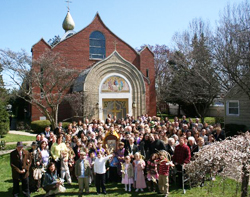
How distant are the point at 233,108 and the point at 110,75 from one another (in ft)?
34.1

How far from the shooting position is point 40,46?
2320 cm

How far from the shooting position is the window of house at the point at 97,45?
25766 millimetres

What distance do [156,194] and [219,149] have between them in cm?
345

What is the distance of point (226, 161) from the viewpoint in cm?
488

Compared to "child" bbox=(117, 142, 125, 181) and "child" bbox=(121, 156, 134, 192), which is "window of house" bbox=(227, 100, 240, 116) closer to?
"child" bbox=(117, 142, 125, 181)

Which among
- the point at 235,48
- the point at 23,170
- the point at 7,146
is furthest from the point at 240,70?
the point at 7,146

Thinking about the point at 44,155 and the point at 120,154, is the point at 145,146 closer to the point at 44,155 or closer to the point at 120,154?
the point at 120,154

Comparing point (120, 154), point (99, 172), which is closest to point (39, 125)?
point (120, 154)

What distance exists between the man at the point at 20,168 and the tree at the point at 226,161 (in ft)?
15.9

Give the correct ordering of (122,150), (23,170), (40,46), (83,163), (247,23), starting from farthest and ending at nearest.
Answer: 1. (40,46)
2. (247,23)
3. (122,150)
4. (83,163)
5. (23,170)

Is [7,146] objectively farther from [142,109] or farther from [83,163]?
[142,109]

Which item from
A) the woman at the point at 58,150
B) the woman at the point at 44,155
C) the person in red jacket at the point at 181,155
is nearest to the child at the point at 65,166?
the woman at the point at 58,150

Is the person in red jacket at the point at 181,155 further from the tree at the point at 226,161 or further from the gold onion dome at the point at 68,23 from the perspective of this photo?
the gold onion dome at the point at 68,23

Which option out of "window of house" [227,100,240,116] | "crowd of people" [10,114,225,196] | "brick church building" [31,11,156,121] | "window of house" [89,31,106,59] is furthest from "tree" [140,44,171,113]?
"crowd of people" [10,114,225,196]
